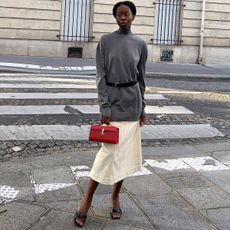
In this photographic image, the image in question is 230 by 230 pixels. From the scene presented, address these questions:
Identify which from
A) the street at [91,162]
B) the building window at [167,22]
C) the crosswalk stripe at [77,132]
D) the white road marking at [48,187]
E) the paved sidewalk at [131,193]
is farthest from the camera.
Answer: the building window at [167,22]

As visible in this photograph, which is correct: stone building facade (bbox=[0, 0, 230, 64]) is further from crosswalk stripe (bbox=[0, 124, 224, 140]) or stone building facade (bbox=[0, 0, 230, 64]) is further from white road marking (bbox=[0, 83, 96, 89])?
crosswalk stripe (bbox=[0, 124, 224, 140])

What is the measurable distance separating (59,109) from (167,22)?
44.7ft

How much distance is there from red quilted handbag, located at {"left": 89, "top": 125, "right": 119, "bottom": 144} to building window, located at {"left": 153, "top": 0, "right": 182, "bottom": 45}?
17.5 metres

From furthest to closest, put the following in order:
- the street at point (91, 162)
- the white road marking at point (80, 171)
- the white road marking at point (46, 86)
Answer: the white road marking at point (46, 86), the white road marking at point (80, 171), the street at point (91, 162)

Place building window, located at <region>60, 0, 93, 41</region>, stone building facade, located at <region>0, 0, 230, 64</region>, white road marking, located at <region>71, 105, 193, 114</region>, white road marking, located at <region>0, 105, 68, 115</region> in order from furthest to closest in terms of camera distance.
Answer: building window, located at <region>60, 0, 93, 41</region> < stone building facade, located at <region>0, 0, 230, 64</region> < white road marking, located at <region>71, 105, 193, 114</region> < white road marking, located at <region>0, 105, 68, 115</region>

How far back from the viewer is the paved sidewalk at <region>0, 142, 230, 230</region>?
4.24m

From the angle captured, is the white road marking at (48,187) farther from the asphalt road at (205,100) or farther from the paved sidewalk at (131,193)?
the asphalt road at (205,100)

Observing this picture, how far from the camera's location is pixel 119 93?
161 inches

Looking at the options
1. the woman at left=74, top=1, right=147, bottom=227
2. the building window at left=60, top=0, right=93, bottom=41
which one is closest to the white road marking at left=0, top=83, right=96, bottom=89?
the woman at left=74, top=1, right=147, bottom=227

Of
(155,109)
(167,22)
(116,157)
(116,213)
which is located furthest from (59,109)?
(167,22)

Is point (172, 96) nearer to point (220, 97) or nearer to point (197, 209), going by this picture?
point (220, 97)

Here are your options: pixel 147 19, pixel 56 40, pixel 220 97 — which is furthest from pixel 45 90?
pixel 147 19

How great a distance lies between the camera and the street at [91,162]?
4.36m

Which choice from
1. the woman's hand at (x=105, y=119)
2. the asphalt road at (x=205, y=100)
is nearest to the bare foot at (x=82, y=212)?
the woman's hand at (x=105, y=119)
